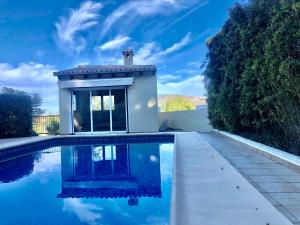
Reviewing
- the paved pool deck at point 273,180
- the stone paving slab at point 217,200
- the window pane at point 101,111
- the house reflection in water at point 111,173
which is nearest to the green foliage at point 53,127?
the window pane at point 101,111

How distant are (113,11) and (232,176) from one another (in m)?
24.3

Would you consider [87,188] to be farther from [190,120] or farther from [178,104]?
[178,104]

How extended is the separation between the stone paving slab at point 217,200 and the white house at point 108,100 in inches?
568

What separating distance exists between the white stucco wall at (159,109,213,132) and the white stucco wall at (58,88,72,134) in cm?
870

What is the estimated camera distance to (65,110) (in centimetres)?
2259

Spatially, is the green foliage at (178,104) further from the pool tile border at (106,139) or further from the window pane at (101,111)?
the pool tile border at (106,139)

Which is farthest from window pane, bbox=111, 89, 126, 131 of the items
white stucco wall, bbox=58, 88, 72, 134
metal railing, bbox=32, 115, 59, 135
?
metal railing, bbox=32, 115, 59, 135

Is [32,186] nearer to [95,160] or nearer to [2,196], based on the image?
[2,196]

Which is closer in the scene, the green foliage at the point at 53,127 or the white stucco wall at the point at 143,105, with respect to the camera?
the white stucco wall at the point at 143,105

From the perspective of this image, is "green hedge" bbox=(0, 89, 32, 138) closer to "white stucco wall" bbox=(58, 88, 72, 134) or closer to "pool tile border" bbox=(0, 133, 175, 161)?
"white stucco wall" bbox=(58, 88, 72, 134)

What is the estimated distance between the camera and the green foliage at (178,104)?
34.1 metres

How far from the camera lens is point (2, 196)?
25.5 ft

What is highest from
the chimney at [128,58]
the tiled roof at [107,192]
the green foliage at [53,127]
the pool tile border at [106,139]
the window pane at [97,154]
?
the chimney at [128,58]

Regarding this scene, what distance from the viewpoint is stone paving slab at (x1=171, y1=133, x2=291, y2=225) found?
438cm
